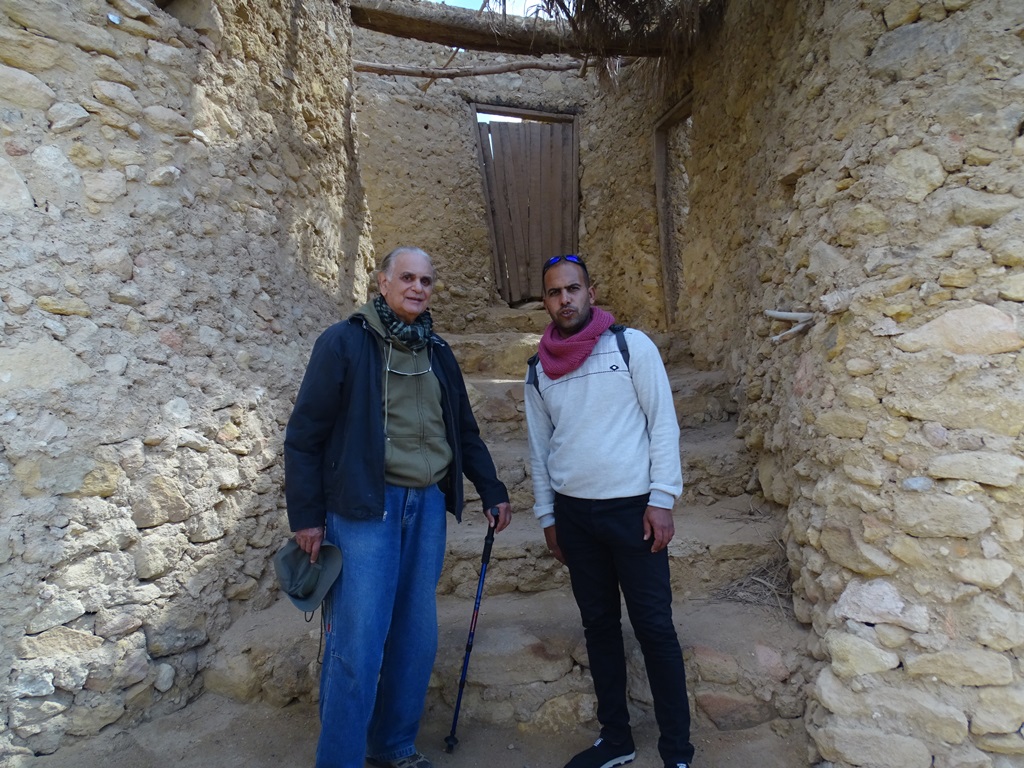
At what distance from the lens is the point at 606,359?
211cm

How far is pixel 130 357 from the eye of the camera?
228 centimetres

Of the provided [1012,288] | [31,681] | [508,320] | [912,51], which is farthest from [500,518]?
[508,320]

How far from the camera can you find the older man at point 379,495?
193 centimetres

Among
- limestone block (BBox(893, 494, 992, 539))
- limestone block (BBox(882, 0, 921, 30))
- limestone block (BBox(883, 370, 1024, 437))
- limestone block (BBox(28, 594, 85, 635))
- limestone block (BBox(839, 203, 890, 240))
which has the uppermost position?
limestone block (BBox(882, 0, 921, 30))

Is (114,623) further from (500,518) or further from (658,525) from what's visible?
(658,525)

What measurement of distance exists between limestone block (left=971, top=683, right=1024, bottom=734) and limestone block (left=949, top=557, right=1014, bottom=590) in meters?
0.31

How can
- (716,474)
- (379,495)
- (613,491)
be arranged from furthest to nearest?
(716,474), (613,491), (379,495)

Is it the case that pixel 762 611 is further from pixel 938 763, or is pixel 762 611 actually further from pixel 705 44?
pixel 705 44

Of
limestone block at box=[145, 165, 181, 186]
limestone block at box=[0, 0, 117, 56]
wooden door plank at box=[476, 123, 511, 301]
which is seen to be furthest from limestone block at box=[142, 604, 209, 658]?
wooden door plank at box=[476, 123, 511, 301]

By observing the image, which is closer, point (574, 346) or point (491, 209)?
point (574, 346)

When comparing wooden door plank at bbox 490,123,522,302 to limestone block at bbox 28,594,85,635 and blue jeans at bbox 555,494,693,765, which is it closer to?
blue jeans at bbox 555,494,693,765

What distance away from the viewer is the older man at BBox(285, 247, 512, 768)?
1.93m

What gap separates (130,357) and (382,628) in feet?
4.22

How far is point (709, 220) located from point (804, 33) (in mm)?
1490
